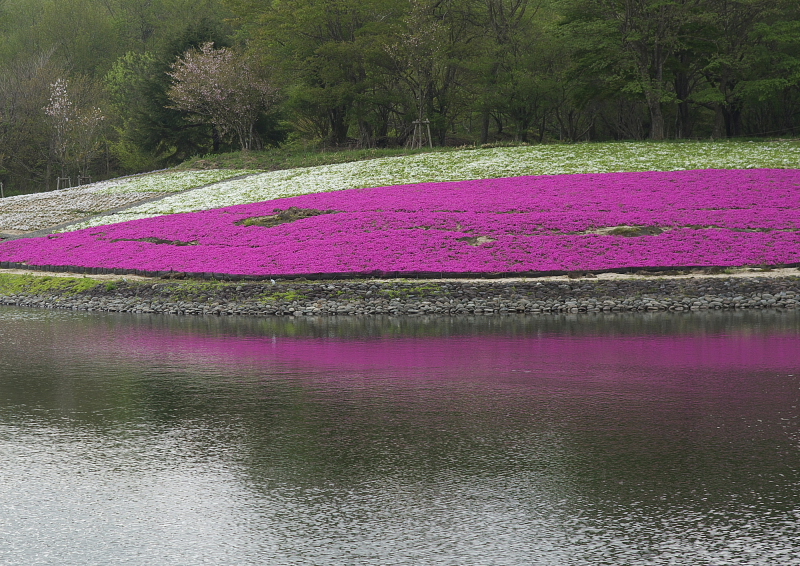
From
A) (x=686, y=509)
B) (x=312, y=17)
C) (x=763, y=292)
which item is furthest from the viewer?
(x=312, y=17)

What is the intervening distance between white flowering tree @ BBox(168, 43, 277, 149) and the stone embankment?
4205cm

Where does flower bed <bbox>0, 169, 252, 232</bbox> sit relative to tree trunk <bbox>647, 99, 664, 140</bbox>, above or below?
below

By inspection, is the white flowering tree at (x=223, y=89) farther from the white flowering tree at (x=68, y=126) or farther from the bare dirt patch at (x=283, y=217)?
the bare dirt patch at (x=283, y=217)

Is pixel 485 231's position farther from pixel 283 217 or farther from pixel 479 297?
pixel 283 217

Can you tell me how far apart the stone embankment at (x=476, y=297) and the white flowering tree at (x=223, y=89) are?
138 ft

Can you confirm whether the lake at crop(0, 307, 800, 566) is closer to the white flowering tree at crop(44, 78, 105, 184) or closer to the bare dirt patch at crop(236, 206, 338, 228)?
the bare dirt patch at crop(236, 206, 338, 228)

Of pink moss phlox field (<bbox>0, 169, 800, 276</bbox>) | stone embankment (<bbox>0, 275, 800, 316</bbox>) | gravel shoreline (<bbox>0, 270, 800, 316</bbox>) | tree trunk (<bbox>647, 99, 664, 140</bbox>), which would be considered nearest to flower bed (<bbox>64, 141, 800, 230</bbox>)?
pink moss phlox field (<bbox>0, 169, 800, 276</bbox>)

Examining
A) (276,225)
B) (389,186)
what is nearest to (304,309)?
(276,225)

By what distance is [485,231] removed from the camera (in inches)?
1184

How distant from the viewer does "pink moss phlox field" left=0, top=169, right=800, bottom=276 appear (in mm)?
26641

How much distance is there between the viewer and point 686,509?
23.4ft

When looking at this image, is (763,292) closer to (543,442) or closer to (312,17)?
(543,442)

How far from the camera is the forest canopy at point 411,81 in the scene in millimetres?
57125

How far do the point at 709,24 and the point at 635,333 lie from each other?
4650cm
